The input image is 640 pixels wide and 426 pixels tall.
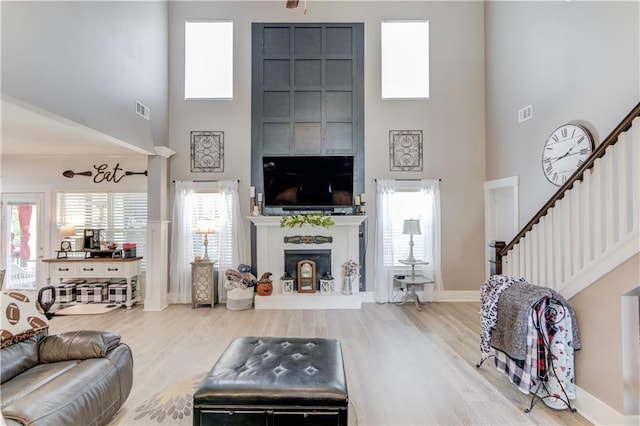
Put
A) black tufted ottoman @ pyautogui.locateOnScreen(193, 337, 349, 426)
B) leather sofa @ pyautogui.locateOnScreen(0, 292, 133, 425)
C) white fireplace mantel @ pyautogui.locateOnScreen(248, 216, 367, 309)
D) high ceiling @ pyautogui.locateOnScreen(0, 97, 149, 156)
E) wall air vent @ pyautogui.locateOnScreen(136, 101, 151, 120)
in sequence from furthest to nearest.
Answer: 1. white fireplace mantel @ pyautogui.locateOnScreen(248, 216, 367, 309)
2. wall air vent @ pyautogui.locateOnScreen(136, 101, 151, 120)
3. high ceiling @ pyautogui.locateOnScreen(0, 97, 149, 156)
4. black tufted ottoman @ pyautogui.locateOnScreen(193, 337, 349, 426)
5. leather sofa @ pyautogui.locateOnScreen(0, 292, 133, 425)

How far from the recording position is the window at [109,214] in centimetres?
599

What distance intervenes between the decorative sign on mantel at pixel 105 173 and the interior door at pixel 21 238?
828 millimetres

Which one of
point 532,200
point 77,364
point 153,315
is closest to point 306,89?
point 532,200

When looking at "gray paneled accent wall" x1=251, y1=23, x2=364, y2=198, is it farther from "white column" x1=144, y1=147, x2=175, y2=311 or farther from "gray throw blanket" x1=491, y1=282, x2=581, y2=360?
"gray throw blanket" x1=491, y1=282, x2=581, y2=360

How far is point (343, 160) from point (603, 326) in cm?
416

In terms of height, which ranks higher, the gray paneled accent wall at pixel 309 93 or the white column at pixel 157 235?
the gray paneled accent wall at pixel 309 93

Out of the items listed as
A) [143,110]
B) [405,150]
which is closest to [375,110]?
[405,150]

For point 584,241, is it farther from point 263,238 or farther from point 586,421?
point 263,238

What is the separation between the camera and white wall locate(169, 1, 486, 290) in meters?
5.83

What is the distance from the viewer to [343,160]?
570cm

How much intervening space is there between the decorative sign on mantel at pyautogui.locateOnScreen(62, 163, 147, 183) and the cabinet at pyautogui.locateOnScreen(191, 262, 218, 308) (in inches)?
92.1

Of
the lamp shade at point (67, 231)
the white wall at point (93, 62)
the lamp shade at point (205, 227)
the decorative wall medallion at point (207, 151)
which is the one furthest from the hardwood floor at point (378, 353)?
the white wall at point (93, 62)

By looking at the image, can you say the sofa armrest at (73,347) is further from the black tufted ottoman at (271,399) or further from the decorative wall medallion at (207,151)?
the decorative wall medallion at (207,151)

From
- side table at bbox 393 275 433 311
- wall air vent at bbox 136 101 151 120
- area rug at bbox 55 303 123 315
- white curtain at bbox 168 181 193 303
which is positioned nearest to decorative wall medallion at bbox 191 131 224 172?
white curtain at bbox 168 181 193 303
